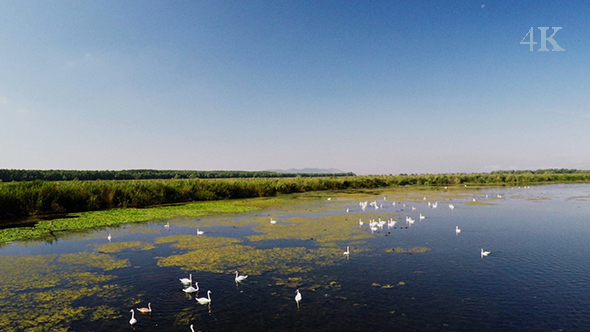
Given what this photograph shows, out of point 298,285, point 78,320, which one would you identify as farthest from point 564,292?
point 78,320

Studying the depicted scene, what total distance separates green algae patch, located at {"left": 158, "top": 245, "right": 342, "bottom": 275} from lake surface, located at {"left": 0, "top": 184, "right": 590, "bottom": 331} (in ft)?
0.26

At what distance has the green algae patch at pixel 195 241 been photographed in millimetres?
17391

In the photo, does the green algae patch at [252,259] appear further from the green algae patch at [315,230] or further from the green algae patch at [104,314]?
the green algae patch at [104,314]

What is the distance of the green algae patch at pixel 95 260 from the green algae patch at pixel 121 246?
0.80 meters

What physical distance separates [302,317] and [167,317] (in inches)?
143

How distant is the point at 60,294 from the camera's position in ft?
36.0

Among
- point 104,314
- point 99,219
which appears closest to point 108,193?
point 99,219

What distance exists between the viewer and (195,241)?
18.5 meters

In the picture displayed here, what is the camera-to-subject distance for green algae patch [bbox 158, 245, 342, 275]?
13379mm

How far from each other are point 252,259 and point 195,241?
5232 millimetres

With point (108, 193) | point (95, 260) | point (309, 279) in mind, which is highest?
point (108, 193)

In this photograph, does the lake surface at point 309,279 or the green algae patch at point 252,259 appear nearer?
the lake surface at point 309,279

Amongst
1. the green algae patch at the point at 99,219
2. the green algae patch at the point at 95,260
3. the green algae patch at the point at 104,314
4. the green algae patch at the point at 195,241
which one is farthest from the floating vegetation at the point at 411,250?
the green algae patch at the point at 99,219

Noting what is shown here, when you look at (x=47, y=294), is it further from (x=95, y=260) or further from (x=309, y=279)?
(x=309, y=279)
